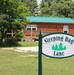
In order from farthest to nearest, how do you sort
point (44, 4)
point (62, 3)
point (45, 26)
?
point (44, 4), point (62, 3), point (45, 26)

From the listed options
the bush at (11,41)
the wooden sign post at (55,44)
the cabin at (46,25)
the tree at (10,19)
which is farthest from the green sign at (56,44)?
the cabin at (46,25)

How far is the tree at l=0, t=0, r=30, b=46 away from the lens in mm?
29359

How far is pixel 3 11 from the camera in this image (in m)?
29.9

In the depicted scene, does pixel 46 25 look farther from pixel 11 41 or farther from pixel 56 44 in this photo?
pixel 56 44

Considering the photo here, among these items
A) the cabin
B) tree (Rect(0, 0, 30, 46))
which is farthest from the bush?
the cabin

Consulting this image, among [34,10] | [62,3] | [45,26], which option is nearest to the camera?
[45,26]

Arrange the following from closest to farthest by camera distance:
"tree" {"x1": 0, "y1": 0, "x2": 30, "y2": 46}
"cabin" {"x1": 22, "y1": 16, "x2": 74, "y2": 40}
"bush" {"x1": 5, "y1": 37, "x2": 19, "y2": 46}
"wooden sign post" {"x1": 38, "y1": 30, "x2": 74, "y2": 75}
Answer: "wooden sign post" {"x1": 38, "y1": 30, "x2": 74, "y2": 75} < "tree" {"x1": 0, "y1": 0, "x2": 30, "y2": 46} < "bush" {"x1": 5, "y1": 37, "x2": 19, "y2": 46} < "cabin" {"x1": 22, "y1": 16, "x2": 74, "y2": 40}

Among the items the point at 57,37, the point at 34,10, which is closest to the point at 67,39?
the point at 57,37

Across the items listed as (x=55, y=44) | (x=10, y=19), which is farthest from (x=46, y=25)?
(x=55, y=44)

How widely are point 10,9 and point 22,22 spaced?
2.13m

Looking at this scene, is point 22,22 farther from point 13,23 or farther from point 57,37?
point 57,37

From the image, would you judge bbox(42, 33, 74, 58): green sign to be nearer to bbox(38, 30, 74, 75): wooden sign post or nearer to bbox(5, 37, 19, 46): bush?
bbox(38, 30, 74, 75): wooden sign post

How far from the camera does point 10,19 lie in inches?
1202

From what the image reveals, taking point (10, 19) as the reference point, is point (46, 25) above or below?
below
